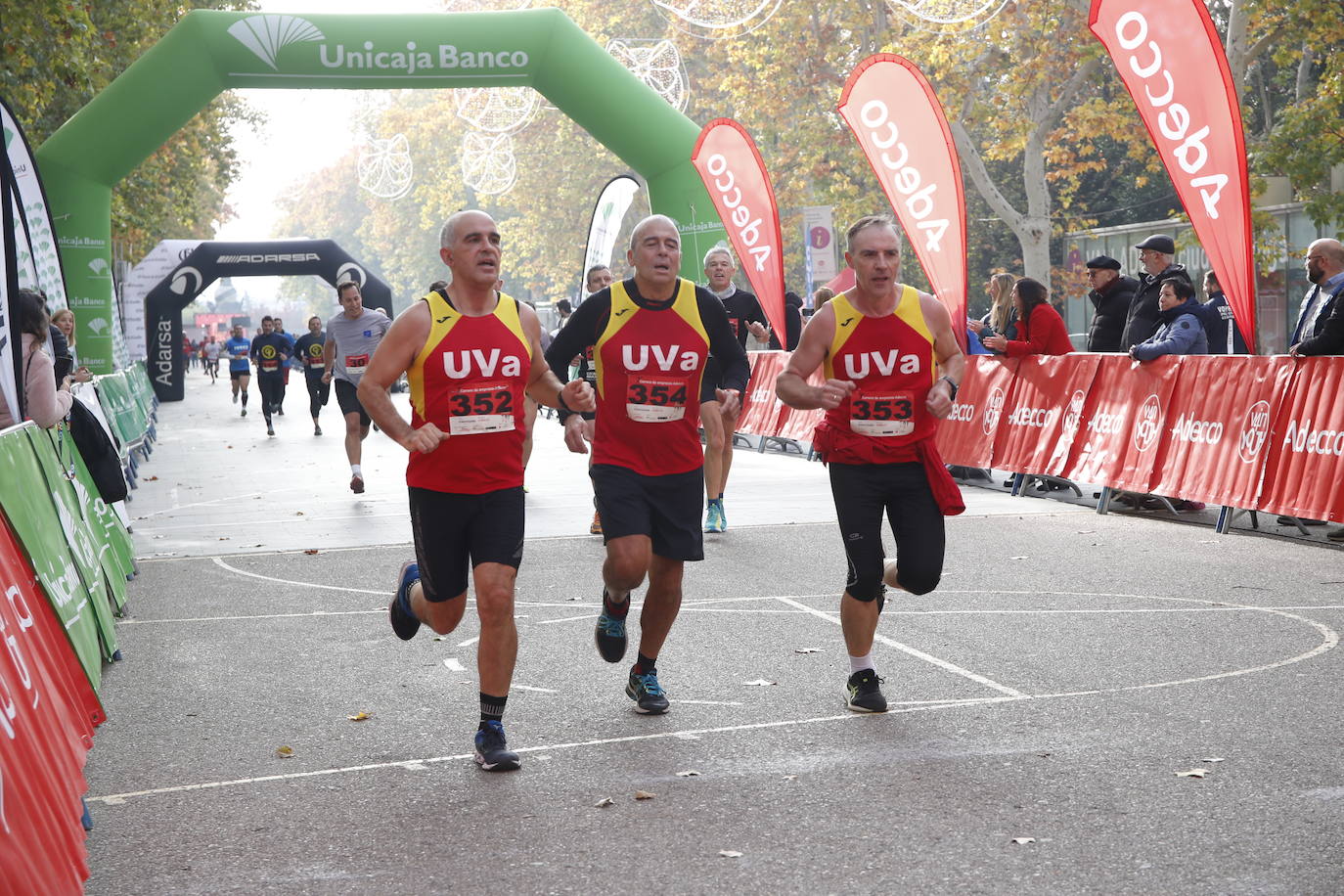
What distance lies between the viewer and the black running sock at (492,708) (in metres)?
5.46

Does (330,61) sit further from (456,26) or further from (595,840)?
(595,840)

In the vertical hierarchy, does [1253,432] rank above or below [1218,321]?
below

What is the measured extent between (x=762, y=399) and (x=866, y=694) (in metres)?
15.0

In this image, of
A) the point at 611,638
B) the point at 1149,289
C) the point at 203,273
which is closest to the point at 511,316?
the point at 611,638

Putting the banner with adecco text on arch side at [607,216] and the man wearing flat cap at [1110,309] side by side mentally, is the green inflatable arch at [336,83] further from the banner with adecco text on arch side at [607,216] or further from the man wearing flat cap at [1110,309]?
the man wearing flat cap at [1110,309]

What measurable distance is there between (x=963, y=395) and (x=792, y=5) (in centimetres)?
2082

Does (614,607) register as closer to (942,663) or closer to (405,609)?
(405,609)

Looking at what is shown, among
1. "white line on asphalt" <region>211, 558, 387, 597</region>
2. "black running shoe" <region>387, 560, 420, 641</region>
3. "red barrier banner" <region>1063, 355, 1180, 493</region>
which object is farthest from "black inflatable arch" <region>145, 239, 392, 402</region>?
"black running shoe" <region>387, 560, 420, 641</region>

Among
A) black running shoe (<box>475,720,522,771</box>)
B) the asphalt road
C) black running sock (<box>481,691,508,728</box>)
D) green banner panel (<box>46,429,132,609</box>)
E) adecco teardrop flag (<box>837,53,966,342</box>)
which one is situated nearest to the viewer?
the asphalt road

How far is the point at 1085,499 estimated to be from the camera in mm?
13430

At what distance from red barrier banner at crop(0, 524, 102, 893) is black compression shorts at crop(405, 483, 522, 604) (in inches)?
50.6

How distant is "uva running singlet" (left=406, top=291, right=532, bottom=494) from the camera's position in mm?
5566

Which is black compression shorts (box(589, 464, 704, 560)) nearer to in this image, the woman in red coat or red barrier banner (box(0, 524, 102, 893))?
red barrier banner (box(0, 524, 102, 893))

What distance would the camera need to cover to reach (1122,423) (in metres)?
12.5
